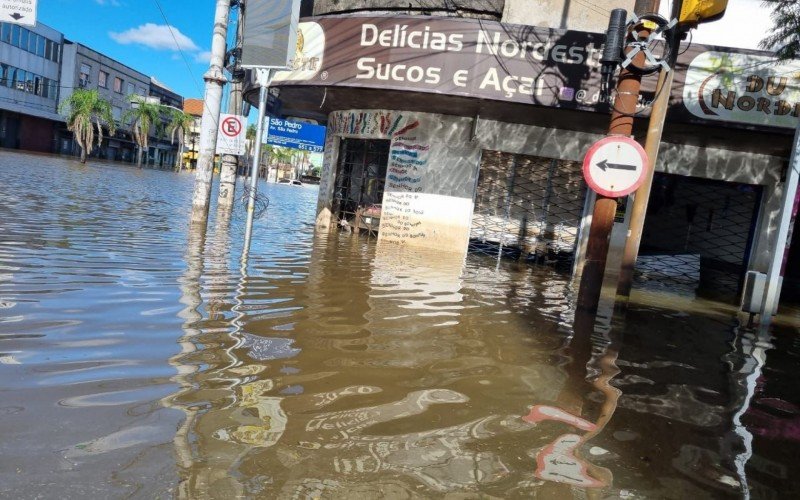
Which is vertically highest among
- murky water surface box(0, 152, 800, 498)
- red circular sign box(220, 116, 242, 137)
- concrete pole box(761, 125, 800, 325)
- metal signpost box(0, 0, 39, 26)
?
metal signpost box(0, 0, 39, 26)

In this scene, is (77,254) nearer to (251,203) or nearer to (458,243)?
(251,203)

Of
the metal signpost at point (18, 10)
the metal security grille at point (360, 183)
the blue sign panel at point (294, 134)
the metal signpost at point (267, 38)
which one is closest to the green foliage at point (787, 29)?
the metal signpost at point (267, 38)

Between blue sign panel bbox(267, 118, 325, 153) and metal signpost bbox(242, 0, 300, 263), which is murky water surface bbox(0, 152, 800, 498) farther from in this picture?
blue sign panel bbox(267, 118, 325, 153)

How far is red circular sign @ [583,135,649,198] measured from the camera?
5.10m

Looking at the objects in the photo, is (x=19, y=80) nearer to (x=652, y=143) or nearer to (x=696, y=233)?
(x=696, y=233)

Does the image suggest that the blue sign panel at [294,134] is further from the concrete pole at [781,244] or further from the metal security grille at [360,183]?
the concrete pole at [781,244]

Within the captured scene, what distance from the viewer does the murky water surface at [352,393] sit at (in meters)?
2.29

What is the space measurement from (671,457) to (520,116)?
28.8 feet

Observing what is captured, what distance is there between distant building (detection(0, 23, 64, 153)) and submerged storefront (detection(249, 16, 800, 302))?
42407mm

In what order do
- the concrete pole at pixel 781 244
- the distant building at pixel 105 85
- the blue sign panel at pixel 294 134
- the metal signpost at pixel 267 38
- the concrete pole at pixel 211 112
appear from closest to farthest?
the concrete pole at pixel 781 244 < the metal signpost at pixel 267 38 < the concrete pole at pixel 211 112 < the blue sign panel at pixel 294 134 < the distant building at pixel 105 85

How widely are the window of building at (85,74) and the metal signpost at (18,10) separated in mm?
52245

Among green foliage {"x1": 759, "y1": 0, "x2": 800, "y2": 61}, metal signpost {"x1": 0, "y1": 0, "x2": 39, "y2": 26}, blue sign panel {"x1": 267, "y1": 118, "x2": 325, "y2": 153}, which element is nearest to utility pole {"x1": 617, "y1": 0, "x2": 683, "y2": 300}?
green foliage {"x1": 759, "y1": 0, "x2": 800, "y2": 61}

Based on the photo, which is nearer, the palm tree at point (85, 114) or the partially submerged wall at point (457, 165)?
the partially submerged wall at point (457, 165)

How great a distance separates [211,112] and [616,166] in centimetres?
776
